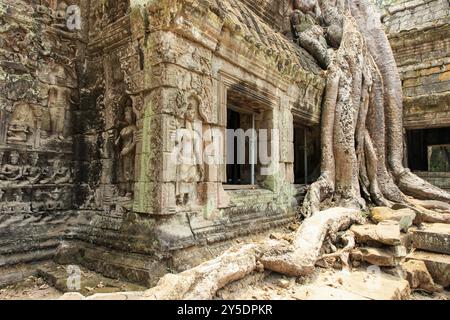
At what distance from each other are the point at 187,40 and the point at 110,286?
258 centimetres

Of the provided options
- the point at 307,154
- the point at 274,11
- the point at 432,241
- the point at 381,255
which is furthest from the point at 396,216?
the point at 274,11

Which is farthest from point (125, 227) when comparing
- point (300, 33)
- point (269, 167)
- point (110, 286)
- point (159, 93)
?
point (300, 33)

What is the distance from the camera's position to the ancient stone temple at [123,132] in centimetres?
291

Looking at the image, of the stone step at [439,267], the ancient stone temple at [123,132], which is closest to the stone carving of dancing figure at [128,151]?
the ancient stone temple at [123,132]

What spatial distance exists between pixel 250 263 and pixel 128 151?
1.76 m

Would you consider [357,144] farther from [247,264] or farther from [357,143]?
[247,264]

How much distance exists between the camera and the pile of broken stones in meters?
3.33

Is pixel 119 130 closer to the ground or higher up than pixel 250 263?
higher up

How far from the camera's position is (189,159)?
10.2 ft

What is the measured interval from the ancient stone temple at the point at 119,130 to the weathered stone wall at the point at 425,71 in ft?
19.9

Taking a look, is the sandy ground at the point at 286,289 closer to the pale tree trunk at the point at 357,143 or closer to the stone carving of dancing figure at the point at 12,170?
the pale tree trunk at the point at 357,143

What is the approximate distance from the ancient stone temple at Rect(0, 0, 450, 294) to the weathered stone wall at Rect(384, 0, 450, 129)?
5807mm

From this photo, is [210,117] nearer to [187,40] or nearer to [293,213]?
[187,40]
